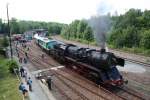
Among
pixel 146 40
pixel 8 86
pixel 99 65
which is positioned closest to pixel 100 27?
pixel 99 65

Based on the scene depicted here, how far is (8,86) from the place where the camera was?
27891mm

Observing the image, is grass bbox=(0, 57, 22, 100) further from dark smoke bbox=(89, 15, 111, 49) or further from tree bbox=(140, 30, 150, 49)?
tree bbox=(140, 30, 150, 49)

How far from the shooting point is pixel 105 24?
26703 millimetres

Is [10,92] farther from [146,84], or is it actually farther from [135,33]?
[135,33]

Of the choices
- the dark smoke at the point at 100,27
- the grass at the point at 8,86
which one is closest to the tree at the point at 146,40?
the dark smoke at the point at 100,27

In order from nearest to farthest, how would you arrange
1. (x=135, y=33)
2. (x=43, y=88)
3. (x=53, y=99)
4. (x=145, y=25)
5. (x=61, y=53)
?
1. (x=53, y=99)
2. (x=43, y=88)
3. (x=61, y=53)
4. (x=135, y=33)
5. (x=145, y=25)

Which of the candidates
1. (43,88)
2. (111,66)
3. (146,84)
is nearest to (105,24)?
(111,66)

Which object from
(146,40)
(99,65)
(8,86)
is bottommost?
(8,86)

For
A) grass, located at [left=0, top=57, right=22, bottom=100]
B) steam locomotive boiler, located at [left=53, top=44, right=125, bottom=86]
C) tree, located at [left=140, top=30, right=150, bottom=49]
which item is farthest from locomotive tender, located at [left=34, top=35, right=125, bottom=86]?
tree, located at [left=140, top=30, right=150, bottom=49]

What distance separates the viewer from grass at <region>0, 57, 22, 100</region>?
2365 cm

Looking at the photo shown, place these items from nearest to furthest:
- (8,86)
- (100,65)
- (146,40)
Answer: (100,65), (8,86), (146,40)

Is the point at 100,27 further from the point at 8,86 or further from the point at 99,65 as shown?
the point at 8,86

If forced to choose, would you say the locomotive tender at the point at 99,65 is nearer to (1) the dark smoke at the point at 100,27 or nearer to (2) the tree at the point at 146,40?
(1) the dark smoke at the point at 100,27

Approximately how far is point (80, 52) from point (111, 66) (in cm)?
603
